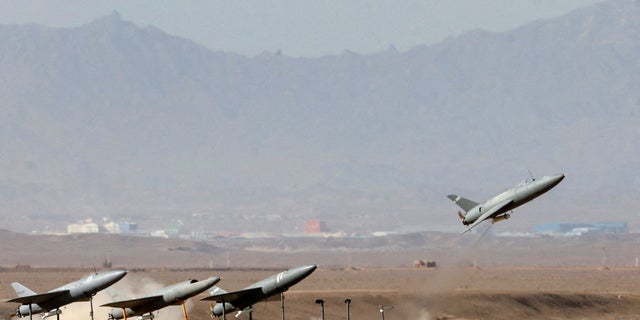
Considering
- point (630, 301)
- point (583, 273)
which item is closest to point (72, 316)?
point (630, 301)

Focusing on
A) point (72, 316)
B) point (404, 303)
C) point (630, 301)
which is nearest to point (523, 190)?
point (404, 303)

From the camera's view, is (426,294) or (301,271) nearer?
(301,271)

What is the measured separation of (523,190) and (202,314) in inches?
882

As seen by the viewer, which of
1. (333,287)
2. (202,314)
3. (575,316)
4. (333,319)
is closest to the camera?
(202,314)

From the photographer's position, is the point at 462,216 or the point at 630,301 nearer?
the point at 462,216

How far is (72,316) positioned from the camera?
8394 cm

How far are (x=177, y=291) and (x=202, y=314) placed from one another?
2263cm

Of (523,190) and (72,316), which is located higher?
(523,190)

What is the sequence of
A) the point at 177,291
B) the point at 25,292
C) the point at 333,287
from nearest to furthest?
the point at 177,291 → the point at 25,292 → the point at 333,287

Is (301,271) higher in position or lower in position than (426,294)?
lower

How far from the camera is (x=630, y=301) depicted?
113m

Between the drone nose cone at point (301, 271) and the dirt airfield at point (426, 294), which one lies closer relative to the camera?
the drone nose cone at point (301, 271)

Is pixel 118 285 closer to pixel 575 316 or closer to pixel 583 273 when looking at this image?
pixel 575 316

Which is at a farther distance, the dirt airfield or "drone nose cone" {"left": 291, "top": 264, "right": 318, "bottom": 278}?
the dirt airfield
